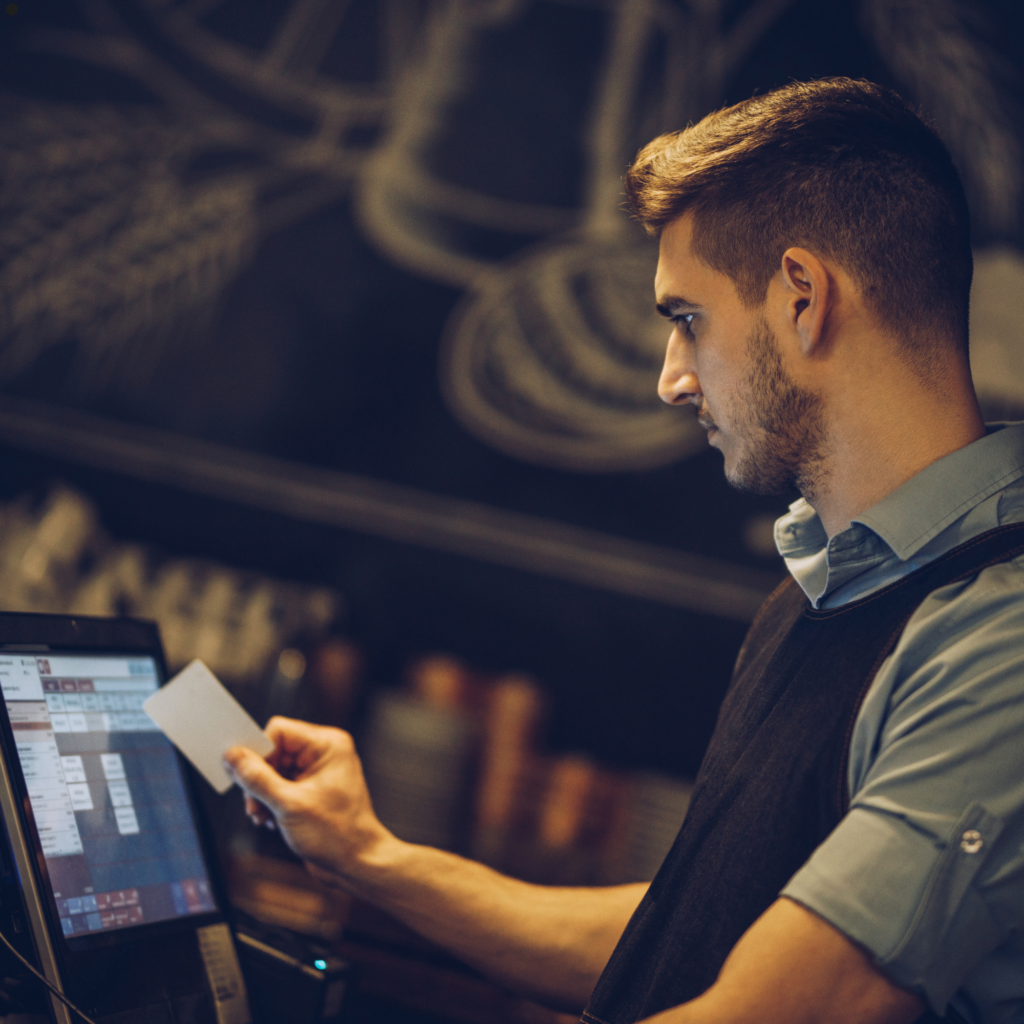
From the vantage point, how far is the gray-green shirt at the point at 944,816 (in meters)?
0.74

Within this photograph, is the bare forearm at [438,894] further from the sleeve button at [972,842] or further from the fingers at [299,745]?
the sleeve button at [972,842]

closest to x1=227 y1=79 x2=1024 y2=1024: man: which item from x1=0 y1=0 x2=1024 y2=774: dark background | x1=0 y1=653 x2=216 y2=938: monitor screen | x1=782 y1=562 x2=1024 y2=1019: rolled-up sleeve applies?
x1=782 y1=562 x2=1024 y2=1019: rolled-up sleeve

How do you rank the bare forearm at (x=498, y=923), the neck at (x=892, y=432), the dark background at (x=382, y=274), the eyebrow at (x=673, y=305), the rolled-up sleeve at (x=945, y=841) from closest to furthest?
the rolled-up sleeve at (x=945, y=841) → the neck at (x=892, y=432) → the eyebrow at (x=673, y=305) → the bare forearm at (x=498, y=923) → the dark background at (x=382, y=274)

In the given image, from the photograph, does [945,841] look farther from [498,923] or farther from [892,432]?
[498,923]

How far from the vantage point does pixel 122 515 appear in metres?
2.90

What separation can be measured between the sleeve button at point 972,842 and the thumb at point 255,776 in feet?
2.65

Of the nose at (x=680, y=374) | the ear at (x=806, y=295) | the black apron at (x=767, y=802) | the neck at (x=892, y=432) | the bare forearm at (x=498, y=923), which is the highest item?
the ear at (x=806, y=295)

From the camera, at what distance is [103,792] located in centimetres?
103

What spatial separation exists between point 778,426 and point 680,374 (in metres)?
0.16

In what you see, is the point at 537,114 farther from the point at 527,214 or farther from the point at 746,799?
the point at 746,799

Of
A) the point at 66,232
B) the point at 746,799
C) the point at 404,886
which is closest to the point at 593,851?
the point at 404,886

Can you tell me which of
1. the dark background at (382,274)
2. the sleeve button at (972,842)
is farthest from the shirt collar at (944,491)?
the dark background at (382,274)

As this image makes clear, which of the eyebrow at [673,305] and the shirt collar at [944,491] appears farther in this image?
the eyebrow at [673,305]

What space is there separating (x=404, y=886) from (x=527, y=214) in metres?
2.17
